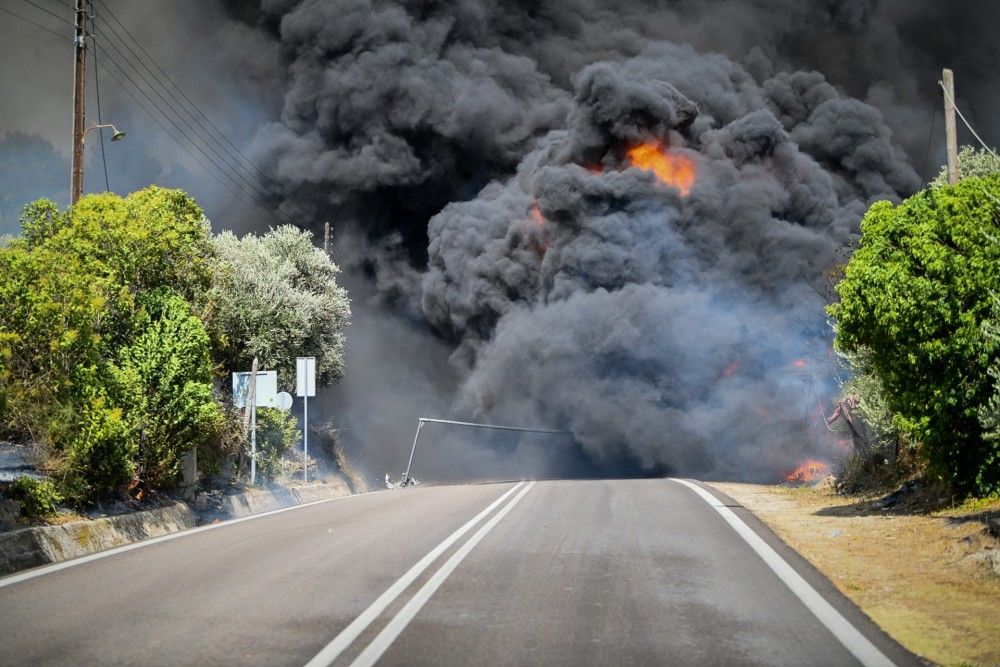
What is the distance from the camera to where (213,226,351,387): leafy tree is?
24016 mm

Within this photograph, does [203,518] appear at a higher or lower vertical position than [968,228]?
lower

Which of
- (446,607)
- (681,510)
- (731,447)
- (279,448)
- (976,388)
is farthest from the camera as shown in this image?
(731,447)

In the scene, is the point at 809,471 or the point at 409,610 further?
the point at 809,471

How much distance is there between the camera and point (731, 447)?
3953 cm

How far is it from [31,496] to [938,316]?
11101 mm

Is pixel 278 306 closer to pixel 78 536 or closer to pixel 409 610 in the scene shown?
pixel 78 536

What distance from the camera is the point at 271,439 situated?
22547 millimetres

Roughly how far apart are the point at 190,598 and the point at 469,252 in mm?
41805

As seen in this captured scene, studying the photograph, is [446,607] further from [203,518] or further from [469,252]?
[469,252]

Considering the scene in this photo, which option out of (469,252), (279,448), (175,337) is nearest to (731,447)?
(469,252)

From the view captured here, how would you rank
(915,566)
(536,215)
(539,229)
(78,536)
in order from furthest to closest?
(536,215) < (539,229) < (78,536) < (915,566)

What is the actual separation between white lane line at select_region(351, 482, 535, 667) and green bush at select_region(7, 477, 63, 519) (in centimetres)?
513

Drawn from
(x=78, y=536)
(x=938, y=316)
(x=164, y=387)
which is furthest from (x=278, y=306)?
(x=938, y=316)

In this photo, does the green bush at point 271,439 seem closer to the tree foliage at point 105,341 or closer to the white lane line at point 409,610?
the tree foliage at point 105,341
